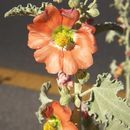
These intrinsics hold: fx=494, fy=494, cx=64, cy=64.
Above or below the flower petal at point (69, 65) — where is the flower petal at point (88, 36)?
above

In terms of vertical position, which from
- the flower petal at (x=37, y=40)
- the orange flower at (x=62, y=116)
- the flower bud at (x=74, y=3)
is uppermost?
the flower bud at (x=74, y=3)

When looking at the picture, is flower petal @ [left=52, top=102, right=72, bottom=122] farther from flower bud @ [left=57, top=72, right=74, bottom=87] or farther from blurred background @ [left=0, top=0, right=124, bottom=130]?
blurred background @ [left=0, top=0, right=124, bottom=130]

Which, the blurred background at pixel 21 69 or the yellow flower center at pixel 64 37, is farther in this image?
the blurred background at pixel 21 69

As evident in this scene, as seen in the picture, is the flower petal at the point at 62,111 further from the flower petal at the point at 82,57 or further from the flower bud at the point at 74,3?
the flower bud at the point at 74,3

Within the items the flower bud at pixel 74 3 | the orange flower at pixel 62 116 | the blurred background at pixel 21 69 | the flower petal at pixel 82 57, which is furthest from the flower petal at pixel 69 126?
the blurred background at pixel 21 69

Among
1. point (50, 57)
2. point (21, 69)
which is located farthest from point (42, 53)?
point (21, 69)
